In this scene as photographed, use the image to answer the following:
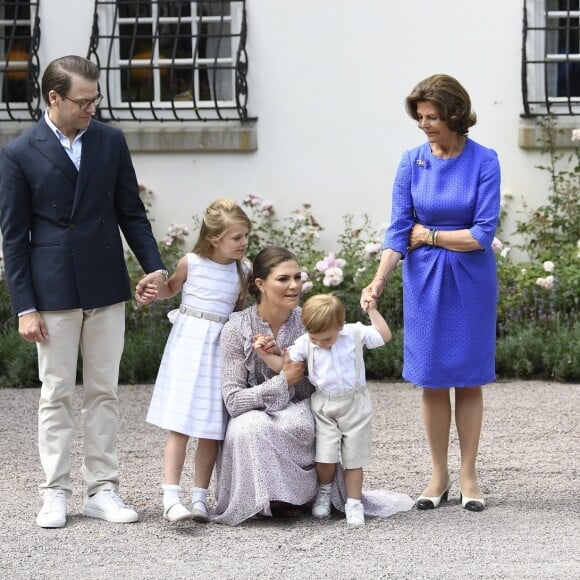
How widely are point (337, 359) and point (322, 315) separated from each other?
21 cm

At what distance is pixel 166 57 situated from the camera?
9648 mm

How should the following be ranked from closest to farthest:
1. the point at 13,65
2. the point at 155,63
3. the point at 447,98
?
the point at 447,98
the point at 155,63
the point at 13,65

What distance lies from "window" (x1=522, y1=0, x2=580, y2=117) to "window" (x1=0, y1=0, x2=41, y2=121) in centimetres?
350

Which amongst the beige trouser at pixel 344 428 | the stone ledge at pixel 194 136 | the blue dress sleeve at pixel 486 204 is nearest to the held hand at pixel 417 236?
the blue dress sleeve at pixel 486 204

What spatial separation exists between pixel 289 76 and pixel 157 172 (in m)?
1.18

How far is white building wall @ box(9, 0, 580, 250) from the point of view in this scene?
9.03 metres

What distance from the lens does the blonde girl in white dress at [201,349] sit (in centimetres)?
504

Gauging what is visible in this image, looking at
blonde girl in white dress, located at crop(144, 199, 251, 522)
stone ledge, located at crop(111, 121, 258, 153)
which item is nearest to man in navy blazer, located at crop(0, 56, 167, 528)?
blonde girl in white dress, located at crop(144, 199, 251, 522)

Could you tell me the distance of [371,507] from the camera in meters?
5.11

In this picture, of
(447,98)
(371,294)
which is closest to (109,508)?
(371,294)

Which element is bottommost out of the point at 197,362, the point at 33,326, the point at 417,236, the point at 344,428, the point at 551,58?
the point at 344,428

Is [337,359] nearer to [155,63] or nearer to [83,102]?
[83,102]

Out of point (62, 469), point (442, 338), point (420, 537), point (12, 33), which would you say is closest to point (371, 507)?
point (420, 537)

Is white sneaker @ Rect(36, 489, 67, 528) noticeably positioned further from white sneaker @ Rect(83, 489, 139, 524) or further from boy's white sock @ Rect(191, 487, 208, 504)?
boy's white sock @ Rect(191, 487, 208, 504)
